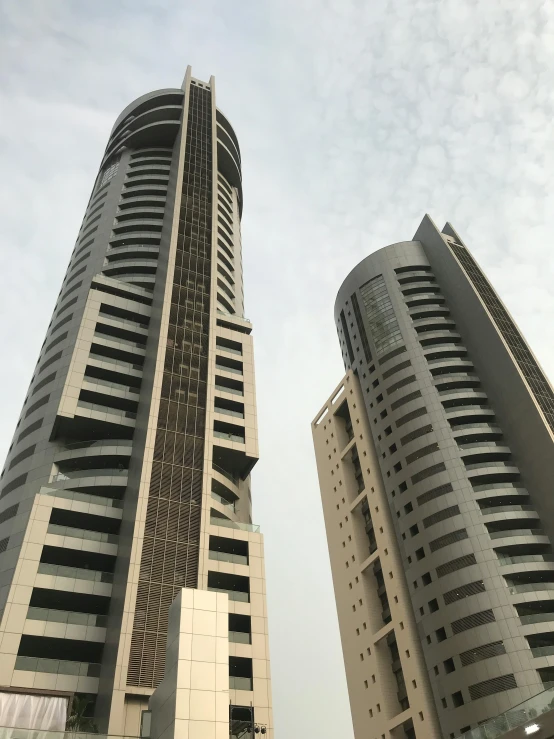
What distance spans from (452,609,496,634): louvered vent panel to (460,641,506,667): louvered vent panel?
1.74 meters

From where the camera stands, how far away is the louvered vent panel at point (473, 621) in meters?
53.8

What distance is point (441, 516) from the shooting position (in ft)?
204

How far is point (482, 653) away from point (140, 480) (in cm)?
3030

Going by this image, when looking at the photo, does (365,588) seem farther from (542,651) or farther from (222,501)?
(222,501)

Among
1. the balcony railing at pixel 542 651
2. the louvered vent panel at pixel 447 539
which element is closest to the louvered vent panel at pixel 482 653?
the balcony railing at pixel 542 651

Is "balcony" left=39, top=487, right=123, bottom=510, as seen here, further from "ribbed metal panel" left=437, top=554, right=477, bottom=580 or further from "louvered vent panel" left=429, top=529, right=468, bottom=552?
"louvered vent panel" left=429, top=529, right=468, bottom=552

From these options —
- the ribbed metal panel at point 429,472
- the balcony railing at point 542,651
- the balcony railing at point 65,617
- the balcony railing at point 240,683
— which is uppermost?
the ribbed metal panel at point 429,472

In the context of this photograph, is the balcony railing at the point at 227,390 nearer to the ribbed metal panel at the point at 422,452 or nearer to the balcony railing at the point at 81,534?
the balcony railing at the point at 81,534

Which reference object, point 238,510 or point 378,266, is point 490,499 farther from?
point 378,266

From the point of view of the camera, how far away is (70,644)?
39250 millimetres

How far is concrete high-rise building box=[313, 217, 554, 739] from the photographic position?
53.9 meters

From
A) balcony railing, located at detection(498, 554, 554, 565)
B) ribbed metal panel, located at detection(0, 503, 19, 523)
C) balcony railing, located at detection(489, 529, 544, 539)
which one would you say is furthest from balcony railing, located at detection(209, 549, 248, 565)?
balcony railing, located at detection(489, 529, 544, 539)

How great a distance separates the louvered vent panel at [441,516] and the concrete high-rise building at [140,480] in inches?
758

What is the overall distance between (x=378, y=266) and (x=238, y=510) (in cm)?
4721
